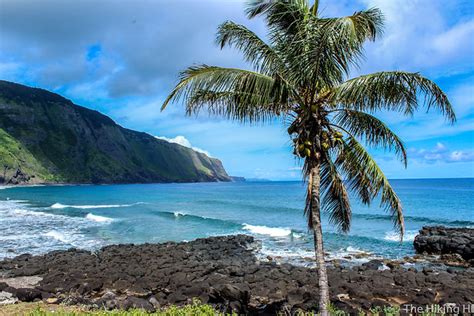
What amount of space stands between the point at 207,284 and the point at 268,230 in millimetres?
20467

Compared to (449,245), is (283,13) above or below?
above

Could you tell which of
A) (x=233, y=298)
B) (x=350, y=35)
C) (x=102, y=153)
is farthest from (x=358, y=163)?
(x=102, y=153)

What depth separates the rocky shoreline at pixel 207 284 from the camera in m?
10.5

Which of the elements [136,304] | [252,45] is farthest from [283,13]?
[136,304]

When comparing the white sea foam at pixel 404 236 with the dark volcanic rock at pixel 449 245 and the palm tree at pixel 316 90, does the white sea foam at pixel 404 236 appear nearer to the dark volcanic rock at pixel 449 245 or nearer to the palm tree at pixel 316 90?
the dark volcanic rock at pixel 449 245

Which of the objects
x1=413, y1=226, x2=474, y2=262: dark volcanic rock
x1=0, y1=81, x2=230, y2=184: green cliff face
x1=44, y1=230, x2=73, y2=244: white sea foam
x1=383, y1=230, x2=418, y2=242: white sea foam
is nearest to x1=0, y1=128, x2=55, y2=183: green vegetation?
x1=0, y1=81, x2=230, y2=184: green cliff face

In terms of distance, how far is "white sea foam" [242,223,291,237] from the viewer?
98.7 ft

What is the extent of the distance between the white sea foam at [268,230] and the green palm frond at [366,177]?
71.9ft

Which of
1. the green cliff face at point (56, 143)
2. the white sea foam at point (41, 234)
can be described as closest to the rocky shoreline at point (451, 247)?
the white sea foam at point (41, 234)

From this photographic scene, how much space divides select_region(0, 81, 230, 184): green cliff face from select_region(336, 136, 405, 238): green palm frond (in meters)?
132

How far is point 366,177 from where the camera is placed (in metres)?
7.92

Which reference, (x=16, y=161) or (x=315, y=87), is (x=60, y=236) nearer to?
(x=315, y=87)

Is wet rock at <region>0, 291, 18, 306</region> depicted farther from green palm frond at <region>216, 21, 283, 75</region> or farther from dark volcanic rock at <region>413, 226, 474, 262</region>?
dark volcanic rock at <region>413, 226, 474, 262</region>

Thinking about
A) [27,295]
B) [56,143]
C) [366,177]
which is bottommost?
[27,295]
